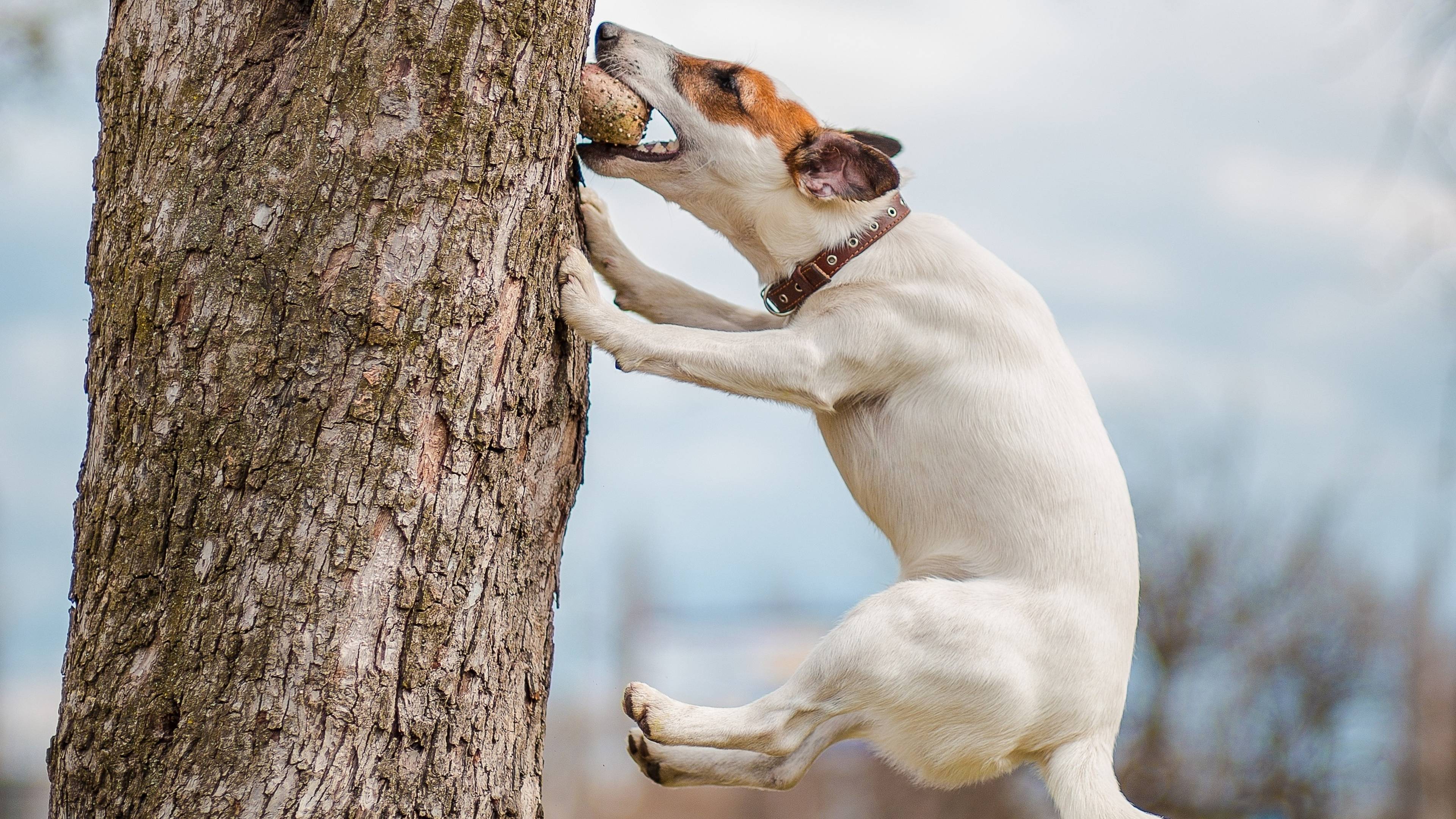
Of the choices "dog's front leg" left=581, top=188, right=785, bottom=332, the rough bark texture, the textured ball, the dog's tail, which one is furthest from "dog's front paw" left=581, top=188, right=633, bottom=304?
the dog's tail

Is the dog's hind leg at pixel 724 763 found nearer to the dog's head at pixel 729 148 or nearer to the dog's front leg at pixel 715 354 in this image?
the dog's front leg at pixel 715 354

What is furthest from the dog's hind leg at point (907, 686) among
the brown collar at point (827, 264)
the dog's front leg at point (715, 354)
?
the brown collar at point (827, 264)

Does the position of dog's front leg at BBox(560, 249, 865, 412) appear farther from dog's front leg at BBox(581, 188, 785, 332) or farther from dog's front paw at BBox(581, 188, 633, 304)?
dog's front leg at BBox(581, 188, 785, 332)

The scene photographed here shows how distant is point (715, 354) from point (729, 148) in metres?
0.74

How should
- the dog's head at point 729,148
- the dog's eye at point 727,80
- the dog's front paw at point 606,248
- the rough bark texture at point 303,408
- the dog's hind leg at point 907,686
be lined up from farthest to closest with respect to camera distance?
the dog's eye at point 727,80, the dog's head at point 729,148, the dog's front paw at point 606,248, the dog's hind leg at point 907,686, the rough bark texture at point 303,408

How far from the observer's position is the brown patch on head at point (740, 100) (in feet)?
10.8

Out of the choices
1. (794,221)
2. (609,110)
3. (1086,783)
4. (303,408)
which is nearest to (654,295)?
(794,221)

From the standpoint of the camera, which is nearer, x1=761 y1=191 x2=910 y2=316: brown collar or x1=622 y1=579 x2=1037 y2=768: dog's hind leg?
x1=622 y1=579 x2=1037 y2=768: dog's hind leg

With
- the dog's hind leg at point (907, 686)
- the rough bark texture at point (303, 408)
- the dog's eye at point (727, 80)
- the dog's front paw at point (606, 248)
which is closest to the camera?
the rough bark texture at point (303, 408)

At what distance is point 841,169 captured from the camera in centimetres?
324

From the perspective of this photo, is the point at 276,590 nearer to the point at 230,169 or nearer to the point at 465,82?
the point at 230,169

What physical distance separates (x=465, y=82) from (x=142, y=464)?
41.5 inches

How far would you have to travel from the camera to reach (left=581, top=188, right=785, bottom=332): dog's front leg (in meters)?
3.13

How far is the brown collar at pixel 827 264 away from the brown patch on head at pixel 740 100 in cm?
33
